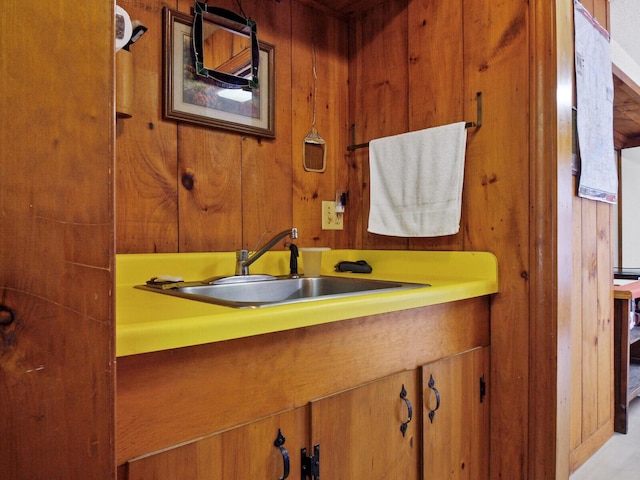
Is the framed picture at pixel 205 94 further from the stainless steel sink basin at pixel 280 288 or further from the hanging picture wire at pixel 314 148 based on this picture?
the stainless steel sink basin at pixel 280 288

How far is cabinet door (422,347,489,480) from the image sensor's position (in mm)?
1087

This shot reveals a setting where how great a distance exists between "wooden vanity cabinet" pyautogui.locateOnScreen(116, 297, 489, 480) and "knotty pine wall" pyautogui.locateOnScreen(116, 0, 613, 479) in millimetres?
147

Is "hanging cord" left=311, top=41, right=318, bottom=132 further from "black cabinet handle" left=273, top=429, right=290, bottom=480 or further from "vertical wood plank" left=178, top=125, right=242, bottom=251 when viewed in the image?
"black cabinet handle" left=273, top=429, right=290, bottom=480

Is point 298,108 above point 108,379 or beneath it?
above

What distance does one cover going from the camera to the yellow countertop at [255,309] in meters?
0.63

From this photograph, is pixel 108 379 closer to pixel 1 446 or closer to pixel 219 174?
pixel 1 446

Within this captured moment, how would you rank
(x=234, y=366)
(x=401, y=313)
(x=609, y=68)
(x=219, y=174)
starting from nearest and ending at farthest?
(x=234, y=366)
(x=401, y=313)
(x=219, y=174)
(x=609, y=68)

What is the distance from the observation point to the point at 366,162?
170 cm

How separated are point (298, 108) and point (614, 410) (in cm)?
200

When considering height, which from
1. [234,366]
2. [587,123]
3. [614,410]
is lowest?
[614,410]

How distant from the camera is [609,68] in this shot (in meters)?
1.76

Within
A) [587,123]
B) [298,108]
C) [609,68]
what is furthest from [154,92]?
[609,68]

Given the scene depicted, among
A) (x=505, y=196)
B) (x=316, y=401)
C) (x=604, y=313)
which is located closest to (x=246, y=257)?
(x=316, y=401)

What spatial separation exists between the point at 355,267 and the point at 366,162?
44 centimetres
